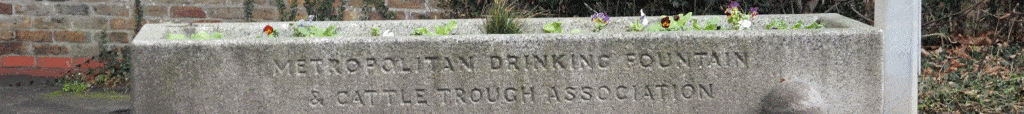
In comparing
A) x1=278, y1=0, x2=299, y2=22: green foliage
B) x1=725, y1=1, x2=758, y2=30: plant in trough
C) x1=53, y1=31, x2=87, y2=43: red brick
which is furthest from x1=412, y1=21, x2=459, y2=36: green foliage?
x1=53, y1=31, x2=87, y2=43: red brick

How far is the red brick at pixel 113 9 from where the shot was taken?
505 cm

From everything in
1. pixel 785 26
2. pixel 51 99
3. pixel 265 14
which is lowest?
pixel 51 99

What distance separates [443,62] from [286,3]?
84.2 inches

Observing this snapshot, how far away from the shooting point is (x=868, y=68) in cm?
306

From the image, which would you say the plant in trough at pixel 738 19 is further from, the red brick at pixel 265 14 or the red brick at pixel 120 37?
the red brick at pixel 120 37

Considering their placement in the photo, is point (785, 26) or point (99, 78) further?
point (99, 78)

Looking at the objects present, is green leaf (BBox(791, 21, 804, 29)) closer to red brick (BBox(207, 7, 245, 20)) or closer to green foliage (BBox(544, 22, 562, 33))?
green foliage (BBox(544, 22, 562, 33))

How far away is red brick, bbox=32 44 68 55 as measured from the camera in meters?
5.25

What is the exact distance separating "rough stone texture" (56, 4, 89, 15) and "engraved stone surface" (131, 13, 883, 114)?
7.03ft

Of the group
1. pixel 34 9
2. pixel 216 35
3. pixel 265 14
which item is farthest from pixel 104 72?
pixel 216 35

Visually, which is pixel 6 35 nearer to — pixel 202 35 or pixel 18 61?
pixel 18 61

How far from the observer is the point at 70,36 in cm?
520

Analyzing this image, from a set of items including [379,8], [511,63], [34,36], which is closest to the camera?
[511,63]

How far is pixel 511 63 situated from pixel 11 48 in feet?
10.3
